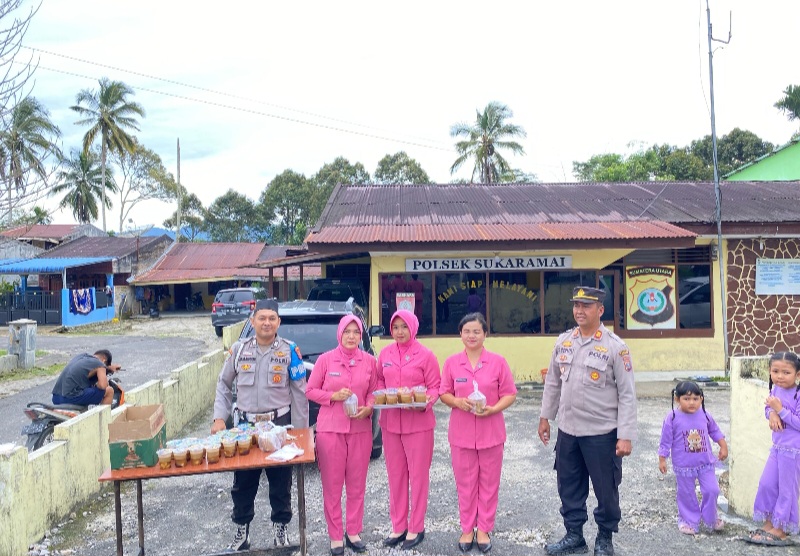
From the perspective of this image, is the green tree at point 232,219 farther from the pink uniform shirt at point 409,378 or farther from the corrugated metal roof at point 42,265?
the pink uniform shirt at point 409,378

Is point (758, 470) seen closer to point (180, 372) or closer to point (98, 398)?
point (98, 398)

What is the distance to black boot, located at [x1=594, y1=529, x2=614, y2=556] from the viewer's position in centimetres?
430

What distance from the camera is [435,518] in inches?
201

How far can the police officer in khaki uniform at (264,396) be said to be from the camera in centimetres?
445

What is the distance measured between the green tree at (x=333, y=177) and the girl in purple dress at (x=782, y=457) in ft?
129

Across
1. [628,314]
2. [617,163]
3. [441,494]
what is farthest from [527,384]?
[617,163]

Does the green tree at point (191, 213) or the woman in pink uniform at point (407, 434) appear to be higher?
the green tree at point (191, 213)

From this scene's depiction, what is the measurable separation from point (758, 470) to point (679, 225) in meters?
8.27

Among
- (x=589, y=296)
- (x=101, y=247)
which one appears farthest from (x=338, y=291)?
(x=101, y=247)

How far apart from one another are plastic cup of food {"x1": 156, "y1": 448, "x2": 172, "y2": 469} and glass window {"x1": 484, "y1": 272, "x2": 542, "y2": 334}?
317 inches

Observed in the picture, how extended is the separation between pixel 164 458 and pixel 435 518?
2300mm

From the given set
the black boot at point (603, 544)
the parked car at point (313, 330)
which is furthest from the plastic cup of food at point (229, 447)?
the black boot at point (603, 544)

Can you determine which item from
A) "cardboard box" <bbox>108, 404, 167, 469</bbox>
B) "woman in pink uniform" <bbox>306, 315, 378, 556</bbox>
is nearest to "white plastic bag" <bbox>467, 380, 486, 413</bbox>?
"woman in pink uniform" <bbox>306, 315, 378, 556</bbox>

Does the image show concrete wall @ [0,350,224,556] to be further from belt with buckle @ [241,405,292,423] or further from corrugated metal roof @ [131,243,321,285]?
corrugated metal roof @ [131,243,321,285]
